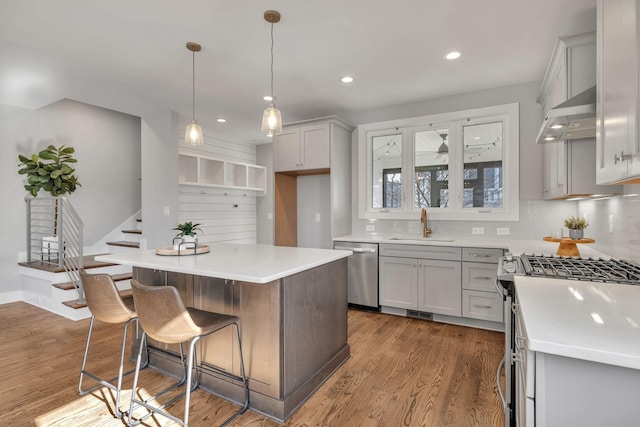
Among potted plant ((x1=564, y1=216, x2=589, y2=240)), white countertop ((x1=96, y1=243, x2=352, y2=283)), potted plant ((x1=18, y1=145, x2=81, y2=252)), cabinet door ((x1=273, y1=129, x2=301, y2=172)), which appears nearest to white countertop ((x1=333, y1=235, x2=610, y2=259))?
potted plant ((x1=564, y1=216, x2=589, y2=240))

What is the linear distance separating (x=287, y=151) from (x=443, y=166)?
2063 millimetres

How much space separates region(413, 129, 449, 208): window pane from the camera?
4.01 meters

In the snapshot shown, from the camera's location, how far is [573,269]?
1.79 m

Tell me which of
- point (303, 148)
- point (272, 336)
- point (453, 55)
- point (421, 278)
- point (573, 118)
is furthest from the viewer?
point (303, 148)

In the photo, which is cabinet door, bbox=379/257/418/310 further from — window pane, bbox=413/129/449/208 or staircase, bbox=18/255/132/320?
staircase, bbox=18/255/132/320

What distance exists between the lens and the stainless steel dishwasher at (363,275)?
3.84 m

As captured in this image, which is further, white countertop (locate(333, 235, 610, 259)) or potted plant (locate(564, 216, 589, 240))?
Result: white countertop (locate(333, 235, 610, 259))

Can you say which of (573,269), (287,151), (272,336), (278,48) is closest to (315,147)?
(287,151)

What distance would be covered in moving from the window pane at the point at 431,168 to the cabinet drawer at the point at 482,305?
1.16 m

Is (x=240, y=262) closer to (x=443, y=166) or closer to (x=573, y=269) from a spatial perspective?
(x=573, y=269)

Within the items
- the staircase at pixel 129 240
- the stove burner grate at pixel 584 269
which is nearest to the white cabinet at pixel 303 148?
the staircase at pixel 129 240

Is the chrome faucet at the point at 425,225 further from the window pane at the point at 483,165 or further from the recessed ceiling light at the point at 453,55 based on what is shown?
the recessed ceiling light at the point at 453,55

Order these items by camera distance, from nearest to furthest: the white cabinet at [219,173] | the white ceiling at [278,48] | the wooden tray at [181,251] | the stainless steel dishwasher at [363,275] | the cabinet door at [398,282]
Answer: the white ceiling at [278,48]
the wooden tray at [181,251]
the cabinet door at [398,282]
the stainless steel dishwasher at [363,275]
the white cabinet at [219,173]

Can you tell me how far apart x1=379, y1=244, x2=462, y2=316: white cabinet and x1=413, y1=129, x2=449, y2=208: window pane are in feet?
2.64
